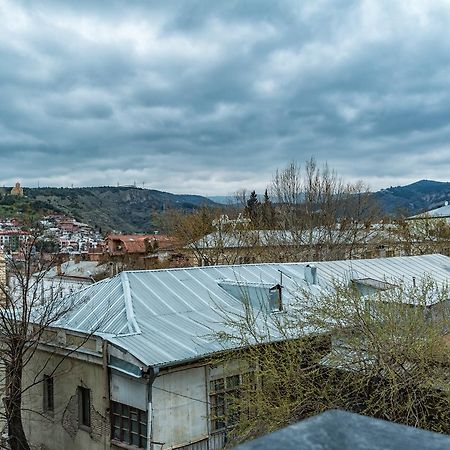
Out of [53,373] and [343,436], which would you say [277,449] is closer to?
[343,436]

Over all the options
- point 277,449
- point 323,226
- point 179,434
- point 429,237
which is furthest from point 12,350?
point 429,237

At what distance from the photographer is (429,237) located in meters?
35.1

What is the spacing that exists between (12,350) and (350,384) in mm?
7977

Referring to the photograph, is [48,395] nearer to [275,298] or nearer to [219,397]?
[219,397]

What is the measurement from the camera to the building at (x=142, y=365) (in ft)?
37.2

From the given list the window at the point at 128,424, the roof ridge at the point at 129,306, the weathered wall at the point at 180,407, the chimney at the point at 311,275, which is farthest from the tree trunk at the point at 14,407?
the chimney at the point at 311,275

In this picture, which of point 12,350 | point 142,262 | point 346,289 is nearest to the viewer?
point 346,289

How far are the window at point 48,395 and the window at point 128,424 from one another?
2947 mm

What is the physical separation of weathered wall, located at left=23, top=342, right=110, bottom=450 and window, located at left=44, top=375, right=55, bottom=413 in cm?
13

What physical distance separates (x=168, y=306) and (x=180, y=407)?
3.06 meters

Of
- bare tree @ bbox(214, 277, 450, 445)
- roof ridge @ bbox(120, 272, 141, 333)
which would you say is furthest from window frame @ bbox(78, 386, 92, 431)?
bare tree @ bbox(214, 277, 450, 445)

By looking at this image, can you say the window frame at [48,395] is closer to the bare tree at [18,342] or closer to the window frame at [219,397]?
the bare tree at [18,342]

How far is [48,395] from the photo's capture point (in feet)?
47.4

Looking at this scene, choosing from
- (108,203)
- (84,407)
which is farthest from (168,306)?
(108,203)
